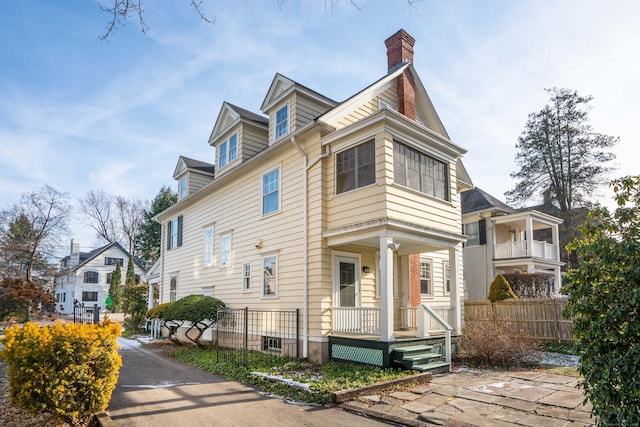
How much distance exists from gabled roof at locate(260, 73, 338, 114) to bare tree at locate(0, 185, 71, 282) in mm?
26701

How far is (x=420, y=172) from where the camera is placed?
36.9ft

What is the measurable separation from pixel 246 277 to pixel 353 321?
15.2ft

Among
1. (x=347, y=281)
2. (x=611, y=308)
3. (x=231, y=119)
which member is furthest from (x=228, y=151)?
(x=611, y=308)

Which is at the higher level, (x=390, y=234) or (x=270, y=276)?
(x=390, y=234)

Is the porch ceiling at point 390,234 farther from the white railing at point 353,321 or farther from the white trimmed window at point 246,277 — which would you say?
the white trimmed window at point 246,277

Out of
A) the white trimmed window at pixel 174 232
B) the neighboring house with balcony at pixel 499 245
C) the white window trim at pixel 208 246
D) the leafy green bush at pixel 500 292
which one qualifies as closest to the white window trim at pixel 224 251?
the white window trim at pixel 208 246

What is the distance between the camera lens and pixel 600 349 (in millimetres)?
4297

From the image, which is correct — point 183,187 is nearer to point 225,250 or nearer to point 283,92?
point 225,250

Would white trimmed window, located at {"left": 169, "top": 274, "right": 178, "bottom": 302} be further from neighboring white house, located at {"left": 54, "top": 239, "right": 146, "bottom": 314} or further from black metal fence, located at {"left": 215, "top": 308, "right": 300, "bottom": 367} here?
neighboring white house, located at {"left": 54, "top": 239, "right": 146, "bottom": 314}

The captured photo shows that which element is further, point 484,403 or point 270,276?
point 270,276

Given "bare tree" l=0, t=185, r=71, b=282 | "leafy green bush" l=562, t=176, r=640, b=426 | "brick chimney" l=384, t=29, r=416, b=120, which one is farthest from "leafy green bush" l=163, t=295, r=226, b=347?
"bare tree" l=0, t=185, r=71, b=282

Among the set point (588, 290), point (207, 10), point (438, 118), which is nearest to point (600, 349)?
point (588, 290)

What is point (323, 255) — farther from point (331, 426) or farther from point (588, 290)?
point (588, 290)

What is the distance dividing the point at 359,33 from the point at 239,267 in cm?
1094
